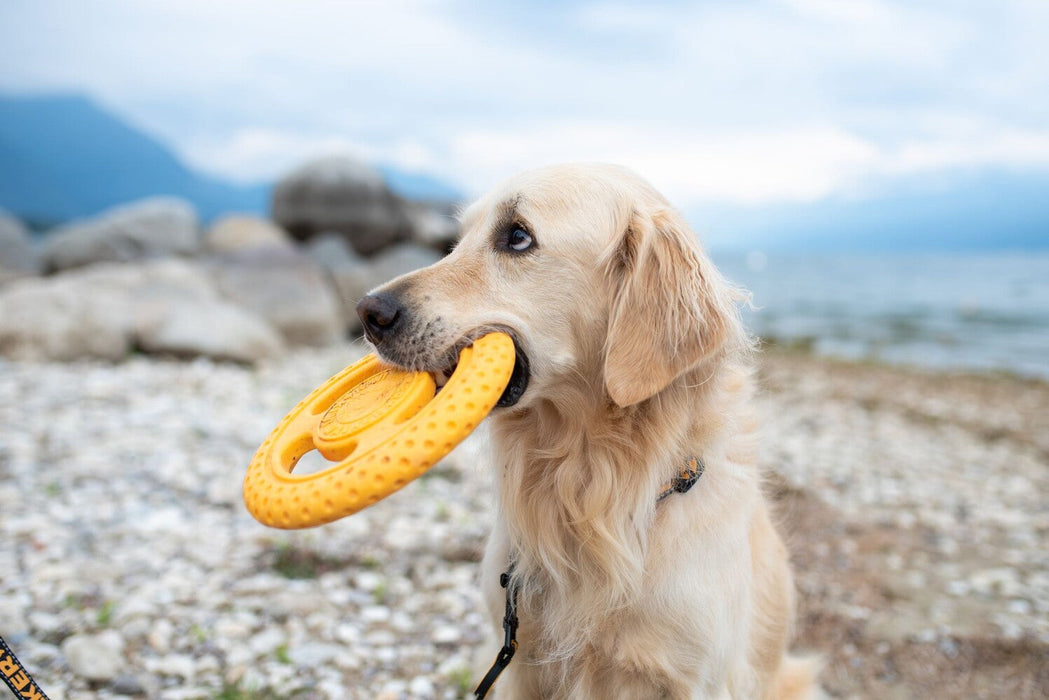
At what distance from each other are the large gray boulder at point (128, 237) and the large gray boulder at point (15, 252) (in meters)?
0.22

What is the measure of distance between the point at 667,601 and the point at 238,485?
150 inches

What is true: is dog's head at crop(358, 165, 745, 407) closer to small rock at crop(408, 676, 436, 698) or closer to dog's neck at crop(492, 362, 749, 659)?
dog's neck at crop(492, 362, 749, 659)

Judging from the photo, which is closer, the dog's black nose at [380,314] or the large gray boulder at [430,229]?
the dog's black nose at [380,314]

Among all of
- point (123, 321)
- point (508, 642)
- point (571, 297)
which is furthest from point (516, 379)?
point (123, 321)

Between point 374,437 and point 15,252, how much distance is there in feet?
43.4

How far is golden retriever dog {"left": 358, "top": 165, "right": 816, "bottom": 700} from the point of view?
234cm

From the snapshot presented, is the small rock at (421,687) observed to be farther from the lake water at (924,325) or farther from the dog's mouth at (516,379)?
the lake water at (924,325)

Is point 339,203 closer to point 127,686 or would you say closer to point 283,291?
point 283,291

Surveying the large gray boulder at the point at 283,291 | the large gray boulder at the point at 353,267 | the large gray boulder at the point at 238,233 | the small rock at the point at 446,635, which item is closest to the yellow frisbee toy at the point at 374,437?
the small rock at the point at 446,635

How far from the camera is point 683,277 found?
249cm

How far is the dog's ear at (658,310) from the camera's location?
7.73ft

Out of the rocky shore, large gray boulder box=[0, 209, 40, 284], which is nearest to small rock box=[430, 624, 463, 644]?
the rocky shore

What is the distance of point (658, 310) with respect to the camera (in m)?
2.43

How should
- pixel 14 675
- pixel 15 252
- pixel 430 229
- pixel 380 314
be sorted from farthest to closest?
1. pixel 430 229
2. pixel 15 252
3. pixel 380 314
4. pixel 14 675
